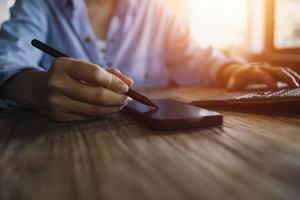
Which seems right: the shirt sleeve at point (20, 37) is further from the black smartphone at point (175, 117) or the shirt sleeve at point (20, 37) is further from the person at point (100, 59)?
the black smartphone at point (175, 117)

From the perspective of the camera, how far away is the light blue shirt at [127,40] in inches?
36.8

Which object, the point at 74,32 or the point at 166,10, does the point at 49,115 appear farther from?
the point at 166,10

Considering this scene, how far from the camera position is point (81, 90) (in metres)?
0.44

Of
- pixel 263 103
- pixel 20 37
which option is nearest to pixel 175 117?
pixel 263 103

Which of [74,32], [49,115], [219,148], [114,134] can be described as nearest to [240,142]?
[219,148]

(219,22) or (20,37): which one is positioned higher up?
(219,22)

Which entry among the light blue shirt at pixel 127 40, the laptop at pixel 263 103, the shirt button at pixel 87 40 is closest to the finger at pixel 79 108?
the laptop at pixel 263 103

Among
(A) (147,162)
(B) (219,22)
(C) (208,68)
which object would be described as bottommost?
(A) (147,162)

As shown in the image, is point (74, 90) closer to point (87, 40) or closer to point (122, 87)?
point (122, 87)

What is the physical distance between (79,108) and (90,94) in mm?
28

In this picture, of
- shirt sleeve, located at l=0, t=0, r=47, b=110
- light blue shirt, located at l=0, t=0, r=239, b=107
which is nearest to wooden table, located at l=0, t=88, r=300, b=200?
shirt sleeve, located at l=0, t=0, r=47, b=110

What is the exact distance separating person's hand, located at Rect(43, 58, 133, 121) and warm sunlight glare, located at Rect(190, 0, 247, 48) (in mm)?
1542

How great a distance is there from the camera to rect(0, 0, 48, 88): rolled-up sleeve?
62 centimetres

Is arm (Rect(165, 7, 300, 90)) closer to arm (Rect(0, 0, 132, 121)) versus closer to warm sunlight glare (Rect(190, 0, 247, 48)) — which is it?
arm (Rect(0, 0, 132, 121))
